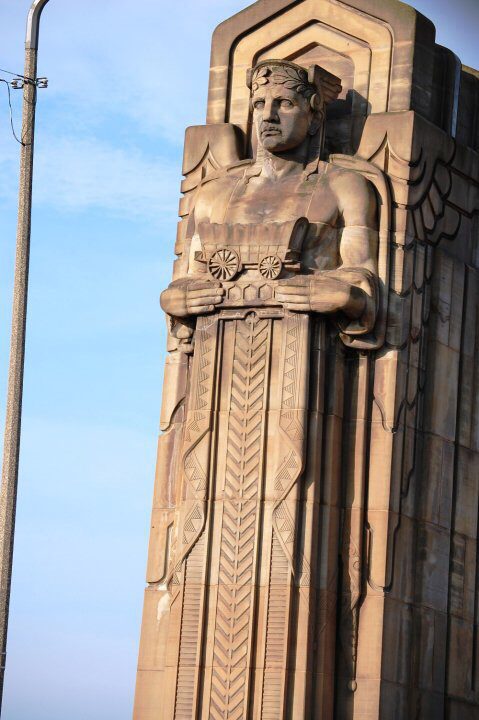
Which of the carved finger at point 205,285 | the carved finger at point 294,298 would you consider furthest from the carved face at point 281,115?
the carved finger at point 294,298

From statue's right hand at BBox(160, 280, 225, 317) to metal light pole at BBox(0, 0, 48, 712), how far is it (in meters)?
1.82

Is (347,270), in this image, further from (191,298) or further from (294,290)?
(191,298)

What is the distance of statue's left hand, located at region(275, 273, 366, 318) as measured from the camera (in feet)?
84.5

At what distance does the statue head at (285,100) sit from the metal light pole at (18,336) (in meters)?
3.00

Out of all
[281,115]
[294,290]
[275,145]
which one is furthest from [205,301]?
[281,115]

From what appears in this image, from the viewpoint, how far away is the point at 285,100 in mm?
26719

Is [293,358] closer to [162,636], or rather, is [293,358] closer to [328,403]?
[328,403]

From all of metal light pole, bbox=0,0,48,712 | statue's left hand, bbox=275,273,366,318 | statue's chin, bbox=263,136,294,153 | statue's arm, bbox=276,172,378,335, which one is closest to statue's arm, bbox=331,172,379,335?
statue's arm, bbox=276,172,378,335

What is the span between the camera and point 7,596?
1036 inches

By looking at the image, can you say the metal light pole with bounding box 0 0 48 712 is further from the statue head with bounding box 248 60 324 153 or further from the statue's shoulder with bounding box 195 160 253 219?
the statue head with bounding box 248 60 324 153

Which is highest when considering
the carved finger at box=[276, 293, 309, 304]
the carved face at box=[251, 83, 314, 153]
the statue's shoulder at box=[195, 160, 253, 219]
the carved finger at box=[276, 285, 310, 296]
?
the carved face at box=[251, 83, 314, 153]

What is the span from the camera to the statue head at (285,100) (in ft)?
87.6

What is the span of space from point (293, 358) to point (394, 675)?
4.02m

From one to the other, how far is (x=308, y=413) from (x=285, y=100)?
404cm
